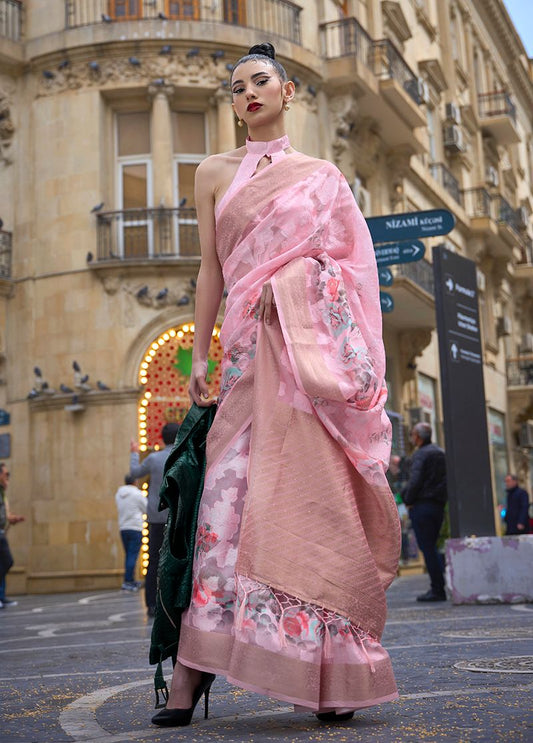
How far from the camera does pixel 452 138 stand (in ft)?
103

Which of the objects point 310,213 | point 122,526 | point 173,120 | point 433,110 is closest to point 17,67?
point 173,120

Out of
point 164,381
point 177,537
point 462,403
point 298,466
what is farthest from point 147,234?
point 298,466

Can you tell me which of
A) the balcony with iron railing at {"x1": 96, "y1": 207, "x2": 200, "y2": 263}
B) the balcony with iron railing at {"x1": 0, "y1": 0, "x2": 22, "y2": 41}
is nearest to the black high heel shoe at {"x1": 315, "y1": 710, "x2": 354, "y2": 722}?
the balcony with iron railing at {"x1": 96, "y1": 207, "x2": 200, "y2": 263}

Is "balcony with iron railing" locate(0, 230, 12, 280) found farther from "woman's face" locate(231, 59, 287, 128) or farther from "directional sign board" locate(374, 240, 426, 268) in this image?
"woman's face" locate(231, 59, 287, 128)

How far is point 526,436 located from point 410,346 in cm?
1160

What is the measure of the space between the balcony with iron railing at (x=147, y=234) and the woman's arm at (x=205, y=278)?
16428 mm

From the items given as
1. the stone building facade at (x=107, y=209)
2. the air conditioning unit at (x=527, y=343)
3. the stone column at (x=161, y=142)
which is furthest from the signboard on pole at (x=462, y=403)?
the air conditioning unit at (x=527, y=343)

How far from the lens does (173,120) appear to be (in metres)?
21.5

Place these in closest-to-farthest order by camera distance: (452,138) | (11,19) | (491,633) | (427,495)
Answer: (491,633)
(427,495)
(11,19)
(452,138)

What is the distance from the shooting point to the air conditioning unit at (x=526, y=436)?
3597 cm

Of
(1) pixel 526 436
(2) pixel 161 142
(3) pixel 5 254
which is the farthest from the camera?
(1) pixel 526 436

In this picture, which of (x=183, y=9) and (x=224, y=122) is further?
(x=183, y=9)

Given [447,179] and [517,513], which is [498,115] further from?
Answer: [517,513]

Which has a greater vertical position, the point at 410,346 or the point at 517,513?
the point at 410,346
